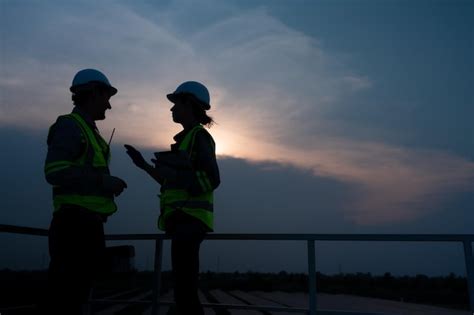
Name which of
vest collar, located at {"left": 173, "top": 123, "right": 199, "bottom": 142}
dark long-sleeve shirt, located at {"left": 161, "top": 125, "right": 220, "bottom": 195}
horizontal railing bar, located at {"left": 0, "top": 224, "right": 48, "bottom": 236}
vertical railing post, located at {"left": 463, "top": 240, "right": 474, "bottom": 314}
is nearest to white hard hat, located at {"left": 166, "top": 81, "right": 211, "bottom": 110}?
vest collar, located at {"left": 173, "top": 123, "right": 199, "bottom": 142}

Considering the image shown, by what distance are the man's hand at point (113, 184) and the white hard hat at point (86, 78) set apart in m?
0.66

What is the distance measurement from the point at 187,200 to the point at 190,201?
0.07 feet

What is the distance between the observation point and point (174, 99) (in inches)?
124

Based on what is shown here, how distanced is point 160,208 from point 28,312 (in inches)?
71.2

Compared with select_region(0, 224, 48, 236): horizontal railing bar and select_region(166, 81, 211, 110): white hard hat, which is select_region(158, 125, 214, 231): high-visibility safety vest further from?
select_region(0, 224, 48, 236): horizontal railing bar

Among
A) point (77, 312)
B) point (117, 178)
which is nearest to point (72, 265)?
point (77, 312)

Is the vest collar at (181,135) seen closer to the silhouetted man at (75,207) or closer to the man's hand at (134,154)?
the man's hand at (134,154)

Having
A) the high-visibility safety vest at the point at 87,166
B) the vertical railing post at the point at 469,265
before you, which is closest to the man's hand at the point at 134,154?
the high-visibility safety vest at the point at 87,166

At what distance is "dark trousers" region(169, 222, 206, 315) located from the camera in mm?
2682

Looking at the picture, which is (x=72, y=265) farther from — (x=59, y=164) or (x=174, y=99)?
(x=174, y=99)

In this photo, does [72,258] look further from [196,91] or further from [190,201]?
[196,91]

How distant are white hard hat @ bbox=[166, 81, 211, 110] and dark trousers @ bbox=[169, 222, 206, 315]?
883 mm

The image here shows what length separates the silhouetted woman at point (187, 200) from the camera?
2.71 m

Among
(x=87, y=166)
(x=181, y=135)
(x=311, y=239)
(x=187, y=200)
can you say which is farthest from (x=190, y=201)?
(x=311, y=239)
